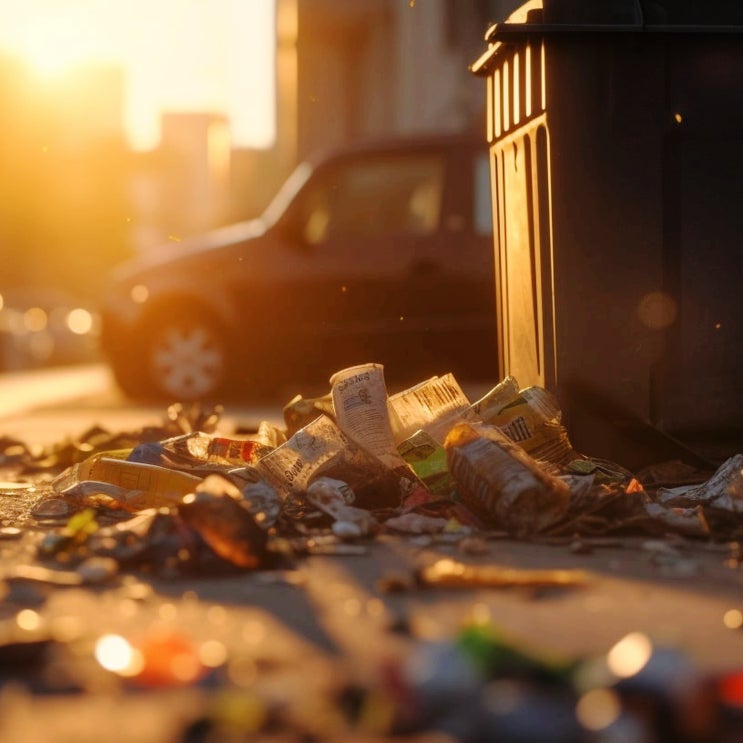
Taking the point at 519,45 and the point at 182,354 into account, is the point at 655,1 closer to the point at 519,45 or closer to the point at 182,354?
the point at 519,45

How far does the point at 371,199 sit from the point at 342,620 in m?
8.01

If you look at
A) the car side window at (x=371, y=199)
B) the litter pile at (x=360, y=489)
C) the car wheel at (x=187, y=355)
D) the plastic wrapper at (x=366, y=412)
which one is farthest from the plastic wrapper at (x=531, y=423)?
the car wheel at (x=187, y=355)

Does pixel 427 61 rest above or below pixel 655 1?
above

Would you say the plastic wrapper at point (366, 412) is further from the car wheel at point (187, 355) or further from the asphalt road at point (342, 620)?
the car wheel at point (187, 355)

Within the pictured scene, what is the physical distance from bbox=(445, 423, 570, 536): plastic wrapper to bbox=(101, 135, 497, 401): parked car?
19.0 feet

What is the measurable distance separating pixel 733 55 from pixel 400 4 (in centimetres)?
2087

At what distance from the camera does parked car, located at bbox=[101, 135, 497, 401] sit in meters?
10.5

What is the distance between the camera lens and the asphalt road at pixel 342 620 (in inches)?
103

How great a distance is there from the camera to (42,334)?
105 ft

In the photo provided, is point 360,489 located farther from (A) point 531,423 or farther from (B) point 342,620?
(B) point 342,620

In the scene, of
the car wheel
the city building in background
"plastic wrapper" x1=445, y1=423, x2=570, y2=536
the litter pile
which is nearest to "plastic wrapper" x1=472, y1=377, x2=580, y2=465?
the litter pile

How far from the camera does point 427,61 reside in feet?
75.4

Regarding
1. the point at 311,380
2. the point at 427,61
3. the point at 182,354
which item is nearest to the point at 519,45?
the point at 311,380

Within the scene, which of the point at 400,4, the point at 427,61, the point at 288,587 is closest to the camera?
the point at 288,587
